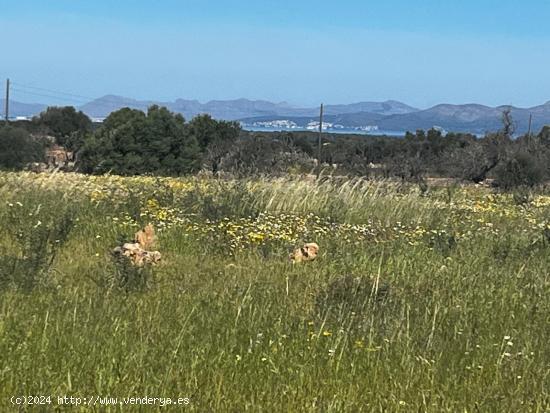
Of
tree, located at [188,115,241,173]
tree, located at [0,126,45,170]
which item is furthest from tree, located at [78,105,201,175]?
tree, located at [188,115,241,173]

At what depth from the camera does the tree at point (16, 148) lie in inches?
1363

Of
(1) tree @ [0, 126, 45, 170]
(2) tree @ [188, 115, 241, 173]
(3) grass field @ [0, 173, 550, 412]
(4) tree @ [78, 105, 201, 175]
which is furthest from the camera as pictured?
(2) tree @ [188, 115, 241, 173]

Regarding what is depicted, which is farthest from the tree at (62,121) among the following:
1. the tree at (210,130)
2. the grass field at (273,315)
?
the grass field at (273,315)

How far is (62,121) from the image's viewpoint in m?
58.4

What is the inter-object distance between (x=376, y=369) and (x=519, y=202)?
11434 millimetres

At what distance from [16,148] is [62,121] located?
23293 mm

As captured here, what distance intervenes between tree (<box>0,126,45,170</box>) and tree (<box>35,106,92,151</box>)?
17.7m

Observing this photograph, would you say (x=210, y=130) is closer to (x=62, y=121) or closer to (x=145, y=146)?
(x=145, y=146)

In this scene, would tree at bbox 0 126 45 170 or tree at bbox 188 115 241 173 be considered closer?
tree at bbox 0 126 45 170

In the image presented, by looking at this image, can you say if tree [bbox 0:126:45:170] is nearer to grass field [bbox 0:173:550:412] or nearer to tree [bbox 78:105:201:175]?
tree [bbox 78:105:201:175]

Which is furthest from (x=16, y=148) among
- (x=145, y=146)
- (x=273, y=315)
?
(x=273, y=315)

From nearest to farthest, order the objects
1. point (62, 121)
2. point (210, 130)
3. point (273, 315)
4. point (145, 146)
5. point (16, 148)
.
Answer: point (273, 315) → point (16, 148) → point (145, 146) → point (210, 130) → point (62, 121)

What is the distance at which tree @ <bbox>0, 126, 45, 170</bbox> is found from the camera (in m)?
34.6

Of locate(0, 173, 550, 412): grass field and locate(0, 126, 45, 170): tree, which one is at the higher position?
locate(0, 173, 550, 412): grass field
